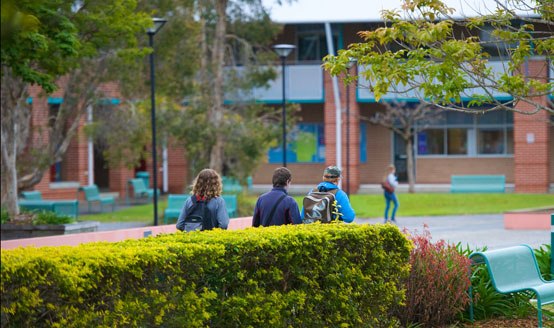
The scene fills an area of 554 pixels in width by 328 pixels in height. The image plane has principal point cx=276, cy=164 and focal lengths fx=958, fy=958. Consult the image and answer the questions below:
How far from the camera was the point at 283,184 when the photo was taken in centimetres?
Answer: 982

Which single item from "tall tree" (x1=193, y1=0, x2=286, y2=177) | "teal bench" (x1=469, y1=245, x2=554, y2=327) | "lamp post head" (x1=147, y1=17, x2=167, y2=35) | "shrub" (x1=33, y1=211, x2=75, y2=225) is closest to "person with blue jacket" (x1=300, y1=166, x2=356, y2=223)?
"teal bench" (x1=469, y1=245, x2=554, y2=327)

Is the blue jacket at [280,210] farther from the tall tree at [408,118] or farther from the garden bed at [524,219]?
the tall tree at [408,118]

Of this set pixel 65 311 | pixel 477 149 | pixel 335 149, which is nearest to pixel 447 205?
pixel 335 149

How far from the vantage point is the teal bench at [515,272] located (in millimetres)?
9516

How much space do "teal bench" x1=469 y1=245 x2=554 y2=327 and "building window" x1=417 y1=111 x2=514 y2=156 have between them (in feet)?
107

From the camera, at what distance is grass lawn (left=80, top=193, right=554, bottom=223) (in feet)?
96.2

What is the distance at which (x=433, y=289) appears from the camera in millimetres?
9477

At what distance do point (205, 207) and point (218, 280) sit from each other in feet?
7.17

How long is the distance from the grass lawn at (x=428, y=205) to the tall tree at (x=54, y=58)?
4289mm

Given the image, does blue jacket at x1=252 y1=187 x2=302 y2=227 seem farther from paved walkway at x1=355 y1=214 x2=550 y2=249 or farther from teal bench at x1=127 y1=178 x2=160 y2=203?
teal bench at x1=127 y1=178 x2=160 y2=203

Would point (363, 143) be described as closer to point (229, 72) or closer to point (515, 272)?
point (229, 72)

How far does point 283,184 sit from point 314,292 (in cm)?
196

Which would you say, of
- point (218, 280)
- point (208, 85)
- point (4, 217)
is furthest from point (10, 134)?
point (218, 280)

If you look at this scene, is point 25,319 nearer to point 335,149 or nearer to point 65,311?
point 65,311
